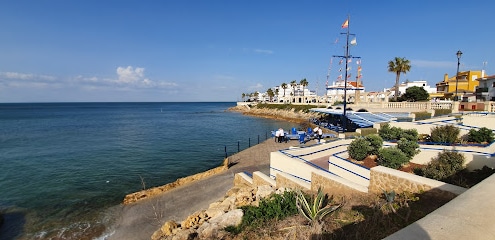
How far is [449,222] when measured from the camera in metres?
3.11

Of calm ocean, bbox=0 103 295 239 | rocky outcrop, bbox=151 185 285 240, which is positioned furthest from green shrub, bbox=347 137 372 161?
calm ocean, bbox=0 103 295 239

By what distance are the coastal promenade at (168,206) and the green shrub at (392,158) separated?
26.0 ft

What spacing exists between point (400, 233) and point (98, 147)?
35.8m

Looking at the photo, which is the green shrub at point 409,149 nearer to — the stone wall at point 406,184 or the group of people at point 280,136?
the stone wall at point 406,184

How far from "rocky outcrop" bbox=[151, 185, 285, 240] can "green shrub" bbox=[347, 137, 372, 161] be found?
4484 mm

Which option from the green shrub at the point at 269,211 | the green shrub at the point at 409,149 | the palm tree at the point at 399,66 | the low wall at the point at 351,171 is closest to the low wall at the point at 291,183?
the green shrub at the point at 269,211

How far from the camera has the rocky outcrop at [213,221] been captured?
816cm

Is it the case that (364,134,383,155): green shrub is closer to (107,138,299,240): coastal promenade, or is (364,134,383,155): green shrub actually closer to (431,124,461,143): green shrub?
(431,124,461,143): green shrub

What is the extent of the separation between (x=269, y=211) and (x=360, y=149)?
20.4ft

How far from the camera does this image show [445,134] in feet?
42.7

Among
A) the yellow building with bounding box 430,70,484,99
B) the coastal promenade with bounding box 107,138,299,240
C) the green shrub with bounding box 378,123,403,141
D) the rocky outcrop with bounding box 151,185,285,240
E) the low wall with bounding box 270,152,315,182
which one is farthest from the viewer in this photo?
the yellow building with bounding box 430,70,484,99

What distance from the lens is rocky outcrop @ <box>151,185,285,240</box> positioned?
26.8ft

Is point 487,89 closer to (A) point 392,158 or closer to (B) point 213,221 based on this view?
(A) point 392,158

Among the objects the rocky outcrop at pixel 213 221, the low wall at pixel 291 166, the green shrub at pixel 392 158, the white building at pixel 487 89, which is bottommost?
the rocky outcrop at pixel 213 221
